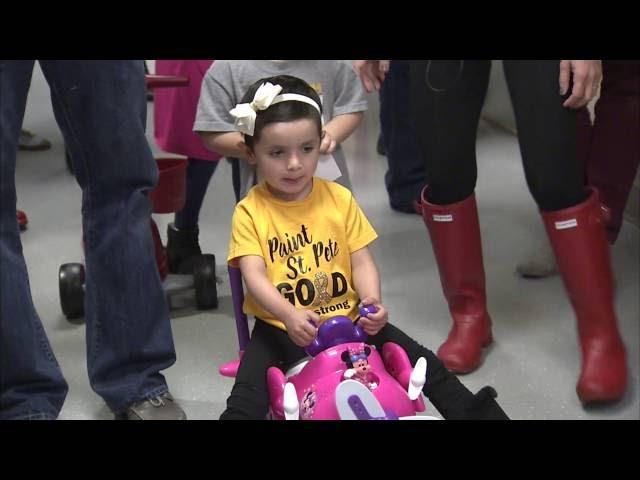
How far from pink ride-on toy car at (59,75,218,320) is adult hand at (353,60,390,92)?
44cm

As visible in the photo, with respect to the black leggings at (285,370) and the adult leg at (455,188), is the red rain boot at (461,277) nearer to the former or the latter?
the adult leg at (455,188)

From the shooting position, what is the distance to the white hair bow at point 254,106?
1082mm

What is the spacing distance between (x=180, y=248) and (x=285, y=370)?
0.91 meters

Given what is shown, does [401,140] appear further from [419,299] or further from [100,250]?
[100,250]

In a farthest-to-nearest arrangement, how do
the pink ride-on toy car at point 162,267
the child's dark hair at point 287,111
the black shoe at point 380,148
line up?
the black shoe at point 380,148
the pink ride-on toy car at point 162,267
the child's dark hair at point 287,111

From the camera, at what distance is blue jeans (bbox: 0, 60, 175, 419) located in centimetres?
122

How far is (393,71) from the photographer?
2.39 m

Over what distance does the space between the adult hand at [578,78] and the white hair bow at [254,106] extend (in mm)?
559

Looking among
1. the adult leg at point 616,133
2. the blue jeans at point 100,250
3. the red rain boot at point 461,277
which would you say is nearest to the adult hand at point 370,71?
the red rain boot at point 461,277

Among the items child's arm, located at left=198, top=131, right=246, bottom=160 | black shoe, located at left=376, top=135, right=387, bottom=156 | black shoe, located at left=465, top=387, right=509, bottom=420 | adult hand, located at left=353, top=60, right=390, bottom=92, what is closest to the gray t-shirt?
child's arm, located at left=198, top=131, right=246, bottom=160

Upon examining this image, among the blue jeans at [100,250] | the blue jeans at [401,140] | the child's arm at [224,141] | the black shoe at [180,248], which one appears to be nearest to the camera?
the blue jeans at [100,250]

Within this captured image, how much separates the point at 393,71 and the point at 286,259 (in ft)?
4.50

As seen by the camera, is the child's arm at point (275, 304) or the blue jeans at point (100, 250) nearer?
the child's arm at point (275, 304)
